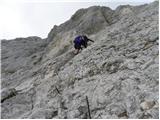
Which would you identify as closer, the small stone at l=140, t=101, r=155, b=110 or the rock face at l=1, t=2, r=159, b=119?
the small stone at l=140, t=101, r=155, b=110

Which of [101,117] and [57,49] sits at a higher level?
[57,49]

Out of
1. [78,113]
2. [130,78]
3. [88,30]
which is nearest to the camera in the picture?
[78,113]

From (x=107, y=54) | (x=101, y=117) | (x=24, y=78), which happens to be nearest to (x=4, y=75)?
(x=24, y=78)

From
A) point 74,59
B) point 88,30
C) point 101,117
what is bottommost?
point 101,117

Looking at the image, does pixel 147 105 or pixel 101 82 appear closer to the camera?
pixel 147 105

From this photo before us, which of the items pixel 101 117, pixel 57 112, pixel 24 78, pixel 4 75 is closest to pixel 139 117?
pixel 101 117

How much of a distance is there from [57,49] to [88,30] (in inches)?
159

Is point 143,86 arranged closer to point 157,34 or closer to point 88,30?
point 157,34

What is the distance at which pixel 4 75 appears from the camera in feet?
101

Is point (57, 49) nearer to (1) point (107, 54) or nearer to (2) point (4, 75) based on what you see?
(2) point (4, 75)

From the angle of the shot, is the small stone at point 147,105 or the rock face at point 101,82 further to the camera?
the rock face at point 101,82

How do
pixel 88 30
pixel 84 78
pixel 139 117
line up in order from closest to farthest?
pixel 139 117, pixel 84 78, pixel 88 30

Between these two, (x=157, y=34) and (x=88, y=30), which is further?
(x=88, y=30)

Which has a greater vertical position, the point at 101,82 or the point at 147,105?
the point at 101,82
